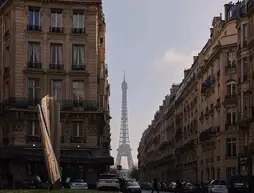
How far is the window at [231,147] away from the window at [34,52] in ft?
85.1

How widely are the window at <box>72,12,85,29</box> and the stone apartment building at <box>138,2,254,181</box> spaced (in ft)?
57.4

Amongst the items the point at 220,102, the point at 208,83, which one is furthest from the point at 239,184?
the point at 208,83

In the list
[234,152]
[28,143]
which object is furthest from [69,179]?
[234,152]

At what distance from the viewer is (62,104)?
66812mm

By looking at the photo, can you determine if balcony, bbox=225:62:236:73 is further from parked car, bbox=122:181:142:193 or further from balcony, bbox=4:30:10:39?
balcony, bbox=4:30:10:39

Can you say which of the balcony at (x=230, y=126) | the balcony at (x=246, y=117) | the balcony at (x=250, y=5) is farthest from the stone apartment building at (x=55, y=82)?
the balcony at (x=230, y=126)

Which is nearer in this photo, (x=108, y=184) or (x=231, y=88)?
(x=108, y=184)

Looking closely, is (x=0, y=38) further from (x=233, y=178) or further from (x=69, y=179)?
(x=233, y=178)

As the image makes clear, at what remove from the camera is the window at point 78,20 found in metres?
68.7

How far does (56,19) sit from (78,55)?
14.5ft

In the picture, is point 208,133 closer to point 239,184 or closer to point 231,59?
point 231,59

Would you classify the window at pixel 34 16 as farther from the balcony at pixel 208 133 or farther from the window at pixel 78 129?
the balcony at pixel 208 133

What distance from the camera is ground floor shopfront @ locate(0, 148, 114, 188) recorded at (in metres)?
63.7

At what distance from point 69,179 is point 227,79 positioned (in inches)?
1003
